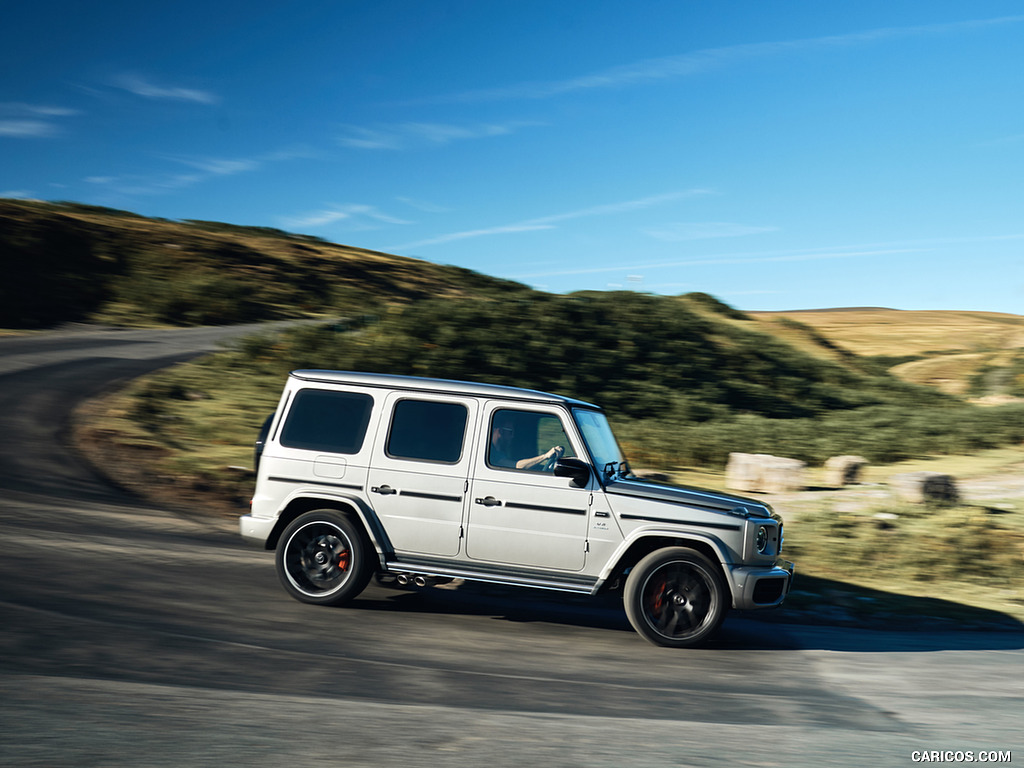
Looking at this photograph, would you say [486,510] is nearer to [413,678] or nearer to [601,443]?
[601,443]

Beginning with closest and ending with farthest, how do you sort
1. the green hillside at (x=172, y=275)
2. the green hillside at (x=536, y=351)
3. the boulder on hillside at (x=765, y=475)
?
the boulder on hillside at (x=765, y=475) → the green hillside at (x=536, y=351) → the green hillside at (x=172, y=275)

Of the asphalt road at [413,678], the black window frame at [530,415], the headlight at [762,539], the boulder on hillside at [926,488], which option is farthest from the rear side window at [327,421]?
the boulder on hillside at [926,488]

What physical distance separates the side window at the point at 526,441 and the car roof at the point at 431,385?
0.48 feet

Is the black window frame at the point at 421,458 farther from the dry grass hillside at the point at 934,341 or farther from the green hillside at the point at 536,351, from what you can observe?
the dry grass hillside at the point at 934,341

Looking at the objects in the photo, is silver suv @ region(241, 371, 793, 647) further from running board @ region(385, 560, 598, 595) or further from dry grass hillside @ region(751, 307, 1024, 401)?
dry grass hillside @ region(751, 307, 1024, 401)

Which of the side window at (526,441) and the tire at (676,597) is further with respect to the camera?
the side window at (526,441)

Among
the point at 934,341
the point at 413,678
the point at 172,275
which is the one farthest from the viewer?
the point at 934,341

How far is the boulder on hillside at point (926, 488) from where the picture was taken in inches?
501

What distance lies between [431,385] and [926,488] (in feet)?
29.5

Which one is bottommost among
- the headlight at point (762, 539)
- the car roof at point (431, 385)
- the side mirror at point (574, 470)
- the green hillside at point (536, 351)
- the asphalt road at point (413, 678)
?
the asphalt road at point (413, 678)

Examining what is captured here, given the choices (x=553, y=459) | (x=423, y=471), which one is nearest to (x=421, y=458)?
(x=423, y=471)

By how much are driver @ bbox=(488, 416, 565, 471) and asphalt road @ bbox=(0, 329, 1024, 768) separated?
132cm

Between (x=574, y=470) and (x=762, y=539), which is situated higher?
(x=574, y=470)

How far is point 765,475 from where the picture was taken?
14172 millimetres
